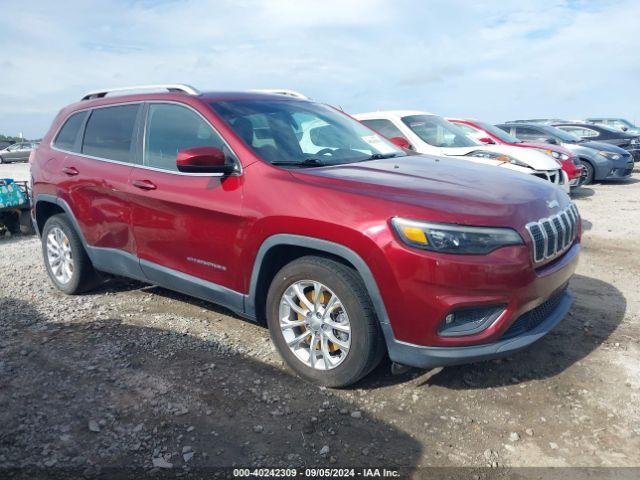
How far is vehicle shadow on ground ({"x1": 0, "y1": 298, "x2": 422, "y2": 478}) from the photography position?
8.98 ft

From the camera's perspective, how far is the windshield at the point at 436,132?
8.77 metres

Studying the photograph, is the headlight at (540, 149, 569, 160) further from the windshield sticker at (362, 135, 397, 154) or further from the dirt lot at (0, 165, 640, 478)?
the windshield sticker at (362, 135, 397, 154)

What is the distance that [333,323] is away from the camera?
3217 millimetres

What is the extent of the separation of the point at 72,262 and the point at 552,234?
13.5 feet

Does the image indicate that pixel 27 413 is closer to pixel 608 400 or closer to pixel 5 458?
pixel 5 458

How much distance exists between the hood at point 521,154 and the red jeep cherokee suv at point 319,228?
14.3ft

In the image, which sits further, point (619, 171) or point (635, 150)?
point (635, 150)

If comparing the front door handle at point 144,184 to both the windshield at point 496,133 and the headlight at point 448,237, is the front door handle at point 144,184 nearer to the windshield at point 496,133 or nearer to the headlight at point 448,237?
the headlight at point 448,237

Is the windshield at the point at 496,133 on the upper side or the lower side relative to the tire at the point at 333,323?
upper

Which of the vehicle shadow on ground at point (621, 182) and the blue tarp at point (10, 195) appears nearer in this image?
the blue tarp at point (10, 195)

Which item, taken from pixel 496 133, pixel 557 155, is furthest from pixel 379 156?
pixel 557 155

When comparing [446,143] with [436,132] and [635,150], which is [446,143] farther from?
[635,150]

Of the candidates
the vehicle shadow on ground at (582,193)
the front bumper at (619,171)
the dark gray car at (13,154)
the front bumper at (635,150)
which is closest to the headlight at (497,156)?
→ the vehicle shadow on ground at (582,193)

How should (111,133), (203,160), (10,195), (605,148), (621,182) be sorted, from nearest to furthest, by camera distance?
(203,160) → (111,133) → (10,195) → (605,148) → (621,182)
